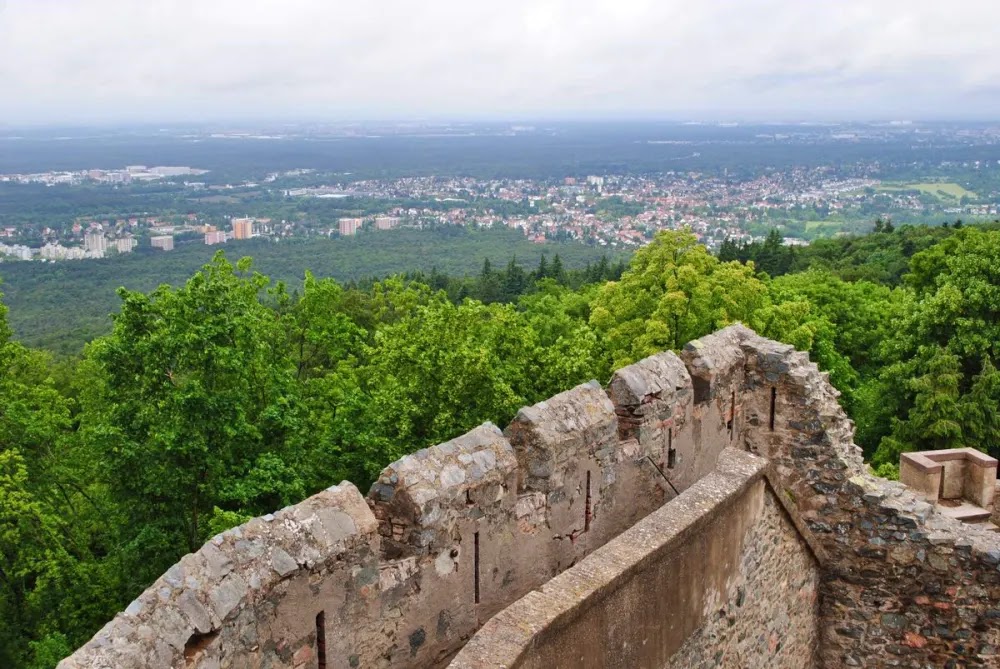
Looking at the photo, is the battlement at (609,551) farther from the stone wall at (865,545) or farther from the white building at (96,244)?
the white building at (96,244)

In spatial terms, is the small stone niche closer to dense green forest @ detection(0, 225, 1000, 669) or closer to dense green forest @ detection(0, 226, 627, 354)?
dense green forest @ detection(0, 225, 1000, 669)

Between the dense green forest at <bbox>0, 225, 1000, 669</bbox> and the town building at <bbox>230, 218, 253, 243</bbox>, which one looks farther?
the town building at <bbox>230, 218, 253, 243</bbox>

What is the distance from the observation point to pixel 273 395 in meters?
16.8

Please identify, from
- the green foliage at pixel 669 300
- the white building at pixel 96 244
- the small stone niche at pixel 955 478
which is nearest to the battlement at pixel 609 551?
the small stone niche at pixel 955 478

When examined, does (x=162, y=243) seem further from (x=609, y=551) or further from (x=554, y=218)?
(x=609, y=551)

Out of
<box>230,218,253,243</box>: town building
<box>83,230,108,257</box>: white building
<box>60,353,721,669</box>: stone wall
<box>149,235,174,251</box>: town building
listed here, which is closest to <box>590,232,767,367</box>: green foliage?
<box>60,353,721,669</box>: stone wall

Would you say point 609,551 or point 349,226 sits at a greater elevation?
point 609,551

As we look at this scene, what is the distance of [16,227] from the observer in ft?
452

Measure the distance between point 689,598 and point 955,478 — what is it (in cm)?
887

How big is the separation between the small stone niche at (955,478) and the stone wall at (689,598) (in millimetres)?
4917

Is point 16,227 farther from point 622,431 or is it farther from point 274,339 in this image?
point 622,431

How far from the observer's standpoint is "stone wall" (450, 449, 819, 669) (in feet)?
20.6

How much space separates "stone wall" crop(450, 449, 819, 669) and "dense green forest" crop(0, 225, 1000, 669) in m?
7.18

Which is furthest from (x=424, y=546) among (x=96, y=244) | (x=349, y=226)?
(x=349, y=226)
